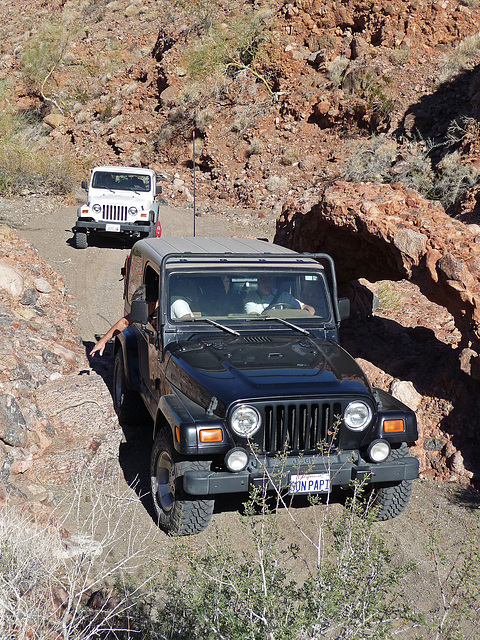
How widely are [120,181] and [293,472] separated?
13.2m

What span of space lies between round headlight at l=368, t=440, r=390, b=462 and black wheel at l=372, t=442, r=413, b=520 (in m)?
0.38

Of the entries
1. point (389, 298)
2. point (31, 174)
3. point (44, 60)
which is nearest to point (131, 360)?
point (389, 298)

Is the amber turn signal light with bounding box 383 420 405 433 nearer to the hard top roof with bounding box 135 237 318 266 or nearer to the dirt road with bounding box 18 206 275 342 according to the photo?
the hard top roof with bounding box 135 237 318 266

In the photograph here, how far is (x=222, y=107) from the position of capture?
1039 inches

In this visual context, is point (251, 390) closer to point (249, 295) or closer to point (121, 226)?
point (249, 295)

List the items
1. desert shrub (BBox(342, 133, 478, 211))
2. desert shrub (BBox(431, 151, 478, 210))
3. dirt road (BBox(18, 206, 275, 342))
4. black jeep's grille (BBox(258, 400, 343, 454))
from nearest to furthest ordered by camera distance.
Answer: black jeep's grille (BBox(258, 400, 343, 454)) < dirt road (BBox(18, 206, 275, 342)) < desert shrub (BBox(431, 151, 478, 210)) < desert shrub (BBox(342, 133, 478, 211))

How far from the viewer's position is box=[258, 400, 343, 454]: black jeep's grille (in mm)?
4395

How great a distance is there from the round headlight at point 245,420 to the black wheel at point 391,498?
1.26 m

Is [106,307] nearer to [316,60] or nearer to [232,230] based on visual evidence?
[232,230]

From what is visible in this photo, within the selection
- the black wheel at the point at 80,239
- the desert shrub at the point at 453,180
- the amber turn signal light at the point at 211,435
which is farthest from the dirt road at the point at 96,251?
the amber turn signal light at the point at 211,435

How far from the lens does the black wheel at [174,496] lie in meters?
4.47

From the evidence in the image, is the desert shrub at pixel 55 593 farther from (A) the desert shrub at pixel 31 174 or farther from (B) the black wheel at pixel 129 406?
(A) the desert shrub at pixel 31 174

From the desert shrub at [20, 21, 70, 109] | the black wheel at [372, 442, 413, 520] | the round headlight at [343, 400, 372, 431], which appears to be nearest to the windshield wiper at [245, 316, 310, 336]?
the round headlight at [343, 400, 372, 431]

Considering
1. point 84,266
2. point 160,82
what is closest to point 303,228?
point 84,266
